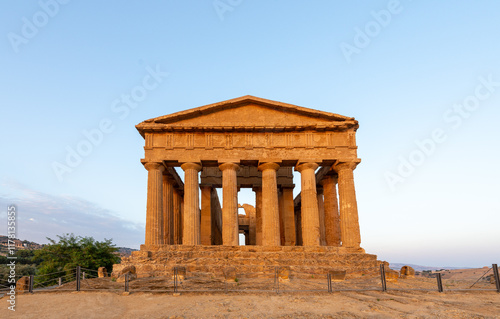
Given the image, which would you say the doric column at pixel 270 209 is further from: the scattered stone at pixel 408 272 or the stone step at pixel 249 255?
the scattered stone at pixel 408 272

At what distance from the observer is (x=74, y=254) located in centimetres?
3128

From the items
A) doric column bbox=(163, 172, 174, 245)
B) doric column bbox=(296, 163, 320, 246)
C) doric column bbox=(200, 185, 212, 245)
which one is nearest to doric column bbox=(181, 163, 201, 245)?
doric column bbox=(163, 172, 174, 245)

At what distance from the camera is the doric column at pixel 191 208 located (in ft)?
78.5

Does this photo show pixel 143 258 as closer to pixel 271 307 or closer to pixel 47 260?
pixel 271 307

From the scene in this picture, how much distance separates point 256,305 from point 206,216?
19.9 metres

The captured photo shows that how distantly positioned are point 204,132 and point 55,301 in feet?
51.9

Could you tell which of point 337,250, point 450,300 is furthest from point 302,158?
point 450,300

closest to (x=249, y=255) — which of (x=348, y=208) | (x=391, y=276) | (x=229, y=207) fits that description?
(x=229, y=207)

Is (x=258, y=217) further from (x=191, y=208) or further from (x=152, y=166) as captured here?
(x=152, y=166)

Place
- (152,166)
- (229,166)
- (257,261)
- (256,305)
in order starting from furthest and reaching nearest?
(229,166)
(152,166)
(257,261)
(256,305)

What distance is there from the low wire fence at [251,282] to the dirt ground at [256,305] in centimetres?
55

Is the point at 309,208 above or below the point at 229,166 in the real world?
below

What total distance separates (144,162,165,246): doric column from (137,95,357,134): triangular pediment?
2987mm

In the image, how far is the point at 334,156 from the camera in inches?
993
